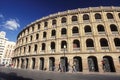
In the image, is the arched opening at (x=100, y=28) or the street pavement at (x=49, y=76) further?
the arched opening at (x=100, y=28)

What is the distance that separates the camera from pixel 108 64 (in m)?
18.8

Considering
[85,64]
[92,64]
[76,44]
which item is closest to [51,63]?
[76,44]

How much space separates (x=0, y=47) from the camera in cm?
9319

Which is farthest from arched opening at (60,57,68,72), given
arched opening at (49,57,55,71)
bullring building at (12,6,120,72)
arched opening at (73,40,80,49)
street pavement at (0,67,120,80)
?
street pavement at (0,67,120,80)

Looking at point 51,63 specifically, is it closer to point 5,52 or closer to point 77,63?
point 77,63

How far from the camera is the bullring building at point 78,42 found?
748 inches

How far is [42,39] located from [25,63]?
809 cm

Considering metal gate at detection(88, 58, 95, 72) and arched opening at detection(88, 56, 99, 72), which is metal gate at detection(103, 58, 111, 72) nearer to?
arched opening at detection(88, 56, 99, 72)

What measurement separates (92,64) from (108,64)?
114 inches

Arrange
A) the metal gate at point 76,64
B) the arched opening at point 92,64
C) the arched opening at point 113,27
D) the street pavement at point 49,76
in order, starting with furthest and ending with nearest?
the arched opening at point 113,27 < the metal gate at point 76,64 < the arched opening at point 92,64 < the street pavement at point 49,76

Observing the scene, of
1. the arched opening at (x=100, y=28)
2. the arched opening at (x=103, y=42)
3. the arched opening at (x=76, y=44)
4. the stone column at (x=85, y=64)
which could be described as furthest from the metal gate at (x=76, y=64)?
the arched opening at (x=100, y=28)

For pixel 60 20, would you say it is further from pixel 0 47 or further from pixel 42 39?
pixel 0 47

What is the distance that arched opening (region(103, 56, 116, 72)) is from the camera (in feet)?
60.4

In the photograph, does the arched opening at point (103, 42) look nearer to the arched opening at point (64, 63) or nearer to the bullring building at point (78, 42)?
the bullring building at point (78, 42)
